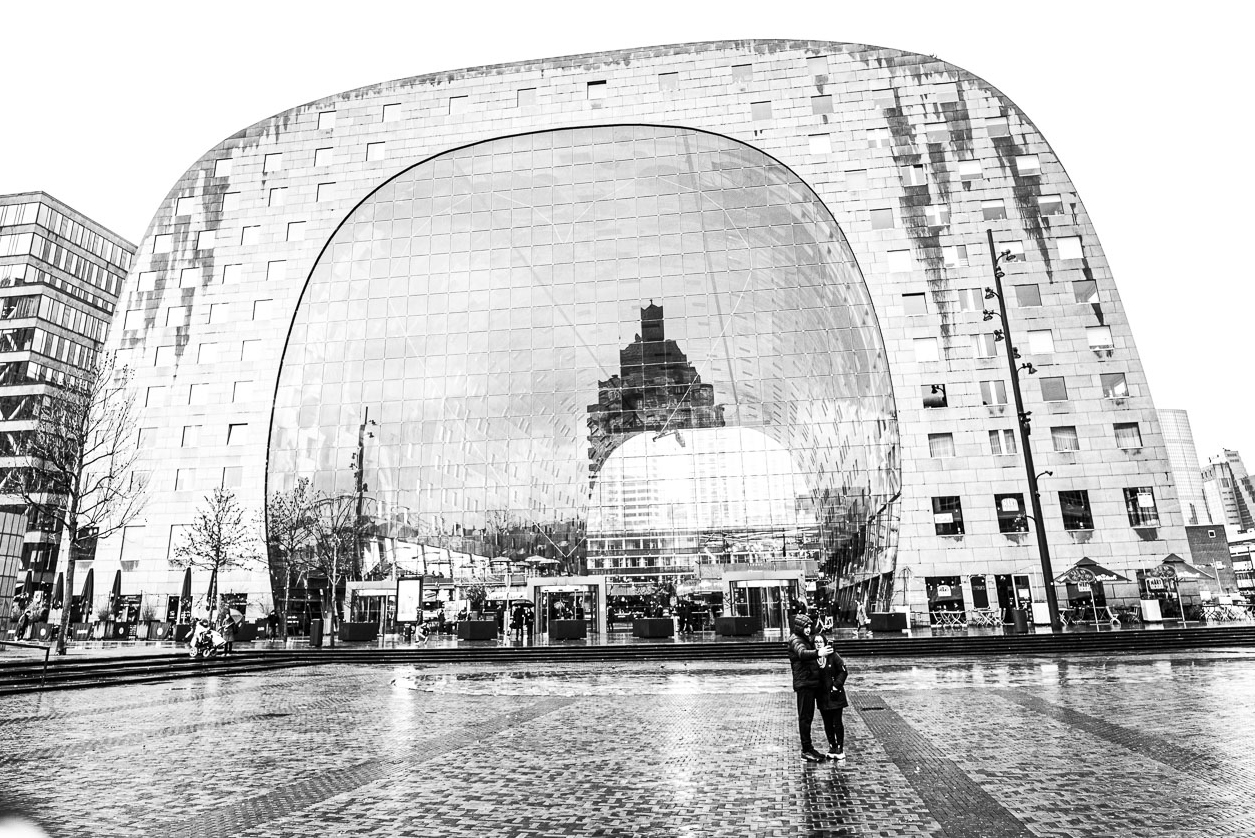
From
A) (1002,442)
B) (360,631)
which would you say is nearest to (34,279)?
(360,631)

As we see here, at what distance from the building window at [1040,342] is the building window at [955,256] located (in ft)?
18.2

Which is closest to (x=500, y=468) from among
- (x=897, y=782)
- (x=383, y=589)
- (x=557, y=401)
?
(x=557, y=401)

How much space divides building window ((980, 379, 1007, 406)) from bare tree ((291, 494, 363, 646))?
36341mm

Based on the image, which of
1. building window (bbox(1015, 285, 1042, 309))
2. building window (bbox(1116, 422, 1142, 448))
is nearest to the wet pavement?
building window (bbox(1116, 422, 1142, 448))

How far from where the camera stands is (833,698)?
346 inches

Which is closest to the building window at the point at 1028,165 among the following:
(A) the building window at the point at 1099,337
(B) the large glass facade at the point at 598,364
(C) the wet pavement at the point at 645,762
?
(A) the building window at the point at 1099,337

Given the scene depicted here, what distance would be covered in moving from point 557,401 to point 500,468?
5.37 metres

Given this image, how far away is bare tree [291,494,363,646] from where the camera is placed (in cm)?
4356

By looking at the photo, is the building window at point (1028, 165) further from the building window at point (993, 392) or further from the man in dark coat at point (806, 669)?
the man in dark coat at point (806, 669)

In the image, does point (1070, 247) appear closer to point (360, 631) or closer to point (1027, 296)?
point (1027, 296)

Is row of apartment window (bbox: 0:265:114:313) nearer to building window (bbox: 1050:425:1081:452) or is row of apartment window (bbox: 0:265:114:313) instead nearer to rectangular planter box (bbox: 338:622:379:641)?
rectangular planter box (bbox: 338:622:379:641)

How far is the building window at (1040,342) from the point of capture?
1674 inches

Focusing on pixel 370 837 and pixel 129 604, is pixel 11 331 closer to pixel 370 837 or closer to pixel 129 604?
pixel 129 604

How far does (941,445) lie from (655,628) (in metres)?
19.6
